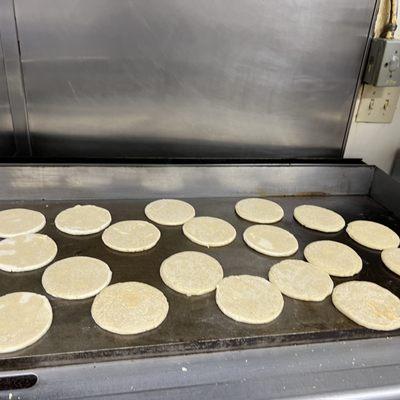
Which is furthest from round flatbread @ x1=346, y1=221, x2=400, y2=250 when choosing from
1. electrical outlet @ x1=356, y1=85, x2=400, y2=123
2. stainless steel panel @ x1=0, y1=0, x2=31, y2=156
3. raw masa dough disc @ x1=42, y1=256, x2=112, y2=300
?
stainless steel panel @ x1=0, y1=0, x2=31, y2=156

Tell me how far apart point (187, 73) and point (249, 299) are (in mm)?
1140

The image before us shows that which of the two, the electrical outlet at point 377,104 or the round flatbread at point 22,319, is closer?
the round flatbread at point 22,319

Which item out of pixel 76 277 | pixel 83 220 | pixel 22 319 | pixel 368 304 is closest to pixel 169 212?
pixel 83 220

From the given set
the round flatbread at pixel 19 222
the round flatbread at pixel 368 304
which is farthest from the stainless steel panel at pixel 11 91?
the round flatbread at pixel 368 304

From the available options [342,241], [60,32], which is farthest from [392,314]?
[60,32]

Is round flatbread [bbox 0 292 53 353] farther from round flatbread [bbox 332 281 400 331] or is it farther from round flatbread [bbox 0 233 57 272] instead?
round flatbread [bbox 332 281 400 331]

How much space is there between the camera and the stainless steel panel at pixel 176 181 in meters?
1.72

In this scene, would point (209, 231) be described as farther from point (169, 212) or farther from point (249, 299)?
point (249, 299)

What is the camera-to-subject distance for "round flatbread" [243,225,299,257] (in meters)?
1.56

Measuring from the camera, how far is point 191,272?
1.40m

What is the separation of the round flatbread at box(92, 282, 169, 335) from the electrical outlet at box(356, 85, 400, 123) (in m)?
1.53

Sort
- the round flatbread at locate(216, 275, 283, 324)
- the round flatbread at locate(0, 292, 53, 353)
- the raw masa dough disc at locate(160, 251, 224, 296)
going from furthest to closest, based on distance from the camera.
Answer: the raw masa dough disc at locate(160, 251, 224, 296) < the round flatbread at locate(216, 275, 283, 324) < the round flatbread at locate(0, 292, 53, 353)

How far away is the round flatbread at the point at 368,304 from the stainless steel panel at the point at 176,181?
0.68 meters

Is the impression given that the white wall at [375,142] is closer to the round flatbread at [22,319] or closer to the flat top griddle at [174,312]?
the flat top griddle at [174,312]
